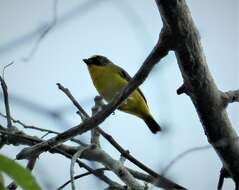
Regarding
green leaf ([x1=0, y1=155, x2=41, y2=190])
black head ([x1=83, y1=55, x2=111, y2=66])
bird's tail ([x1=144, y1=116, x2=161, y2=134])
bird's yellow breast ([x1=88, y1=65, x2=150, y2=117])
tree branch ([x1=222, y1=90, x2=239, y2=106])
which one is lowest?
green leaf ([x1=0, y1=155, x2=41, y2=190])

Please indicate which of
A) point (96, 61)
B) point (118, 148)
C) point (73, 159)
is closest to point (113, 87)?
point (96, 61)

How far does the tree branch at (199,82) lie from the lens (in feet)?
4.36

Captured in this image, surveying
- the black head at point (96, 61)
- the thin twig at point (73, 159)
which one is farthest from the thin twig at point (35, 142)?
the black head at point (96, 61)

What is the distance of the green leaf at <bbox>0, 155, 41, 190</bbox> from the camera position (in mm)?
733

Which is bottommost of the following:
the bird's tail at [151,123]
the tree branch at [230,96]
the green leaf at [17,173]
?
the green leaf at [17,173]

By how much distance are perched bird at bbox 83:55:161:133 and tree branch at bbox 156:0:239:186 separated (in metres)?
2.59

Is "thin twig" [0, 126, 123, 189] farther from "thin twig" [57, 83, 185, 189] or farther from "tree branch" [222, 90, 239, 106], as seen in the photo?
"tree branch" [222, 90, 239, 106]

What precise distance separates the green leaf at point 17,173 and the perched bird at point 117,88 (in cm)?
357

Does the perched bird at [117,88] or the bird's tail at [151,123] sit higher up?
the perched bird at [117,88]

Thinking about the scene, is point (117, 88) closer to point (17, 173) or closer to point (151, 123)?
point (151, 123)

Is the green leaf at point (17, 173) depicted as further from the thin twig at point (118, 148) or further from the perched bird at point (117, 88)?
the perched bird at point (117, 88)

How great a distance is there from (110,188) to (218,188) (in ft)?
1.47

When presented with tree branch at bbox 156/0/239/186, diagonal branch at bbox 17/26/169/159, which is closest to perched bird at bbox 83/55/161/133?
tree branch at bbox 156/0/239/186

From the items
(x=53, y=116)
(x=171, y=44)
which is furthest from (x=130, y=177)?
(x=171, y=44)
